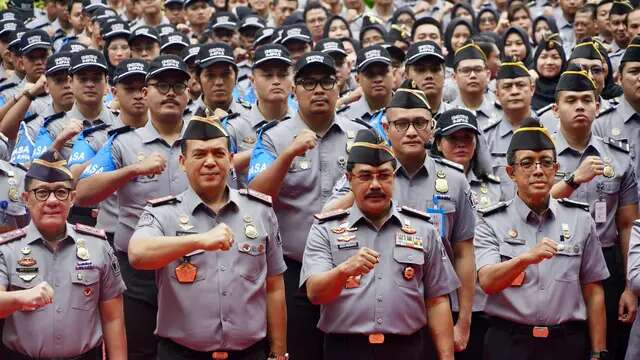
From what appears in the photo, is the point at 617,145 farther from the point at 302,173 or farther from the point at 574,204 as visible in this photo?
the point at 302,173

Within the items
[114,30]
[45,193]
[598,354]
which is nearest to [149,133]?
[45,193]

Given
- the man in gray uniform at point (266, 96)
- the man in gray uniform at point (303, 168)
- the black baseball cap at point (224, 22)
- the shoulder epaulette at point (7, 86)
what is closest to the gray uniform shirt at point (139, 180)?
the man in gray uniform at point (303, 168)

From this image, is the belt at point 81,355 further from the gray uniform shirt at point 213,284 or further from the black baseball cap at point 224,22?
the black baseball cap at point 224,22

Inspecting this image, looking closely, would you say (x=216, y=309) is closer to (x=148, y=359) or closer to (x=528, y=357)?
(x=148, y=359)

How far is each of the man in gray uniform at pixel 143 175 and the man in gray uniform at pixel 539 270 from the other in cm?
216

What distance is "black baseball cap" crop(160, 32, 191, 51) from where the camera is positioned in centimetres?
1076

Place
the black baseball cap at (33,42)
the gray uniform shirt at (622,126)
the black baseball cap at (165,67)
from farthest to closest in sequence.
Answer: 1. the black baseball cap at (33,42)
2. the gray uniform shirt at (622,126)
3. the black baseball cap at (165,67)

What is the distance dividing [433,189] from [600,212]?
156 centimetres

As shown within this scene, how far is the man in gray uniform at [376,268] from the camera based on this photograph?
6.28 meters

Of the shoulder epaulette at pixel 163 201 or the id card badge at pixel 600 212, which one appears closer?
the shoulder epaulette at pixel 163 201

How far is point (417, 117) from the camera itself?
276 inches

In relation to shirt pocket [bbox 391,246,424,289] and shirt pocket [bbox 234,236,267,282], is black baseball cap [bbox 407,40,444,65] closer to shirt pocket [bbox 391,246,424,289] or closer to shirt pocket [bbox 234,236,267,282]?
shirt pocket [bbox 391,246,424,289]

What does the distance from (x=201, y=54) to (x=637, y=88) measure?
349 cm

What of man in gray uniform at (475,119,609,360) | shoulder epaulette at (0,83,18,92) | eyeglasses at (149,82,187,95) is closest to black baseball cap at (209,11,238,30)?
shoulder epaulette at (0,83,18,92)
